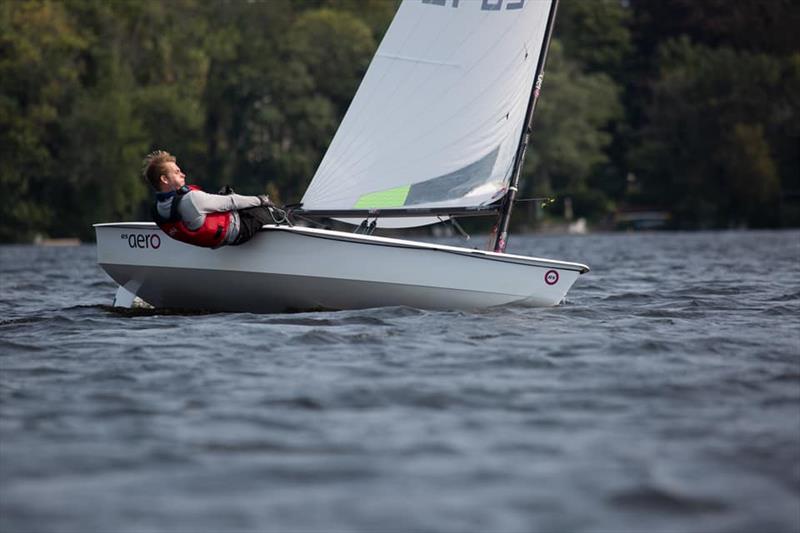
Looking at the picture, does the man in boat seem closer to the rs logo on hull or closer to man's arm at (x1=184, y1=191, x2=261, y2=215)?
man's arm at (x1=184, y1=191, x2=261, y2=215)

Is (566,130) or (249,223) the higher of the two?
(566,130)

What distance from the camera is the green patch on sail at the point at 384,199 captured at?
12.5 metres

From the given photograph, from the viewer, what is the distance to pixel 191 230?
10648 millimetres

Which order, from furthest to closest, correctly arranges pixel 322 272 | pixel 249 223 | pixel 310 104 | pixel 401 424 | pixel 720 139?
pixel 720 139
pixel 310 104
pixel 322 272
pixel 249 223
pixel 401 424

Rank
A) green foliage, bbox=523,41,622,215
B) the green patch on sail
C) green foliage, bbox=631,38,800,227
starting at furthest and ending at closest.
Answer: green foliage, bbox=523,41,622,215 < green foliage, bbox=631,38,800,227 < the green patch on sail

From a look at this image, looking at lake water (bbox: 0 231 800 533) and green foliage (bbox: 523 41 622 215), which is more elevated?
green foliage (bbox: 523 41 622 215)

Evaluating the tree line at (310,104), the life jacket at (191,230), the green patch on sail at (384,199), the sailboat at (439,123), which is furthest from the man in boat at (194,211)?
the tree line at (310,104)

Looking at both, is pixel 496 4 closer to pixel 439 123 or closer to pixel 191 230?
pixel 439 123

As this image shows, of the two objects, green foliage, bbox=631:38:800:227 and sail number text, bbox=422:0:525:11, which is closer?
sail number text, bbox=422:0:525:11

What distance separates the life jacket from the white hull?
1.11 ft

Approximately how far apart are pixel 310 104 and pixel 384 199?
49760 millimetres

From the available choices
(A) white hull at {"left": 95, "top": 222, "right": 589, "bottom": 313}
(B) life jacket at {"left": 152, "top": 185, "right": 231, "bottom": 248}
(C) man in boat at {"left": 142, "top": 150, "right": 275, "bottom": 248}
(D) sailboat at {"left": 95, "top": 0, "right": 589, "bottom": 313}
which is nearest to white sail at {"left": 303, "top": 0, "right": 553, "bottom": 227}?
(D) sailboat at {"left": 95, "top": 0, "right": 589, "bottom": 313}

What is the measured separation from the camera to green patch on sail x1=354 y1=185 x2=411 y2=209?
41.1 ft

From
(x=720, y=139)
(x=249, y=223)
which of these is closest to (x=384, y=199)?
(x=249, y=223)
